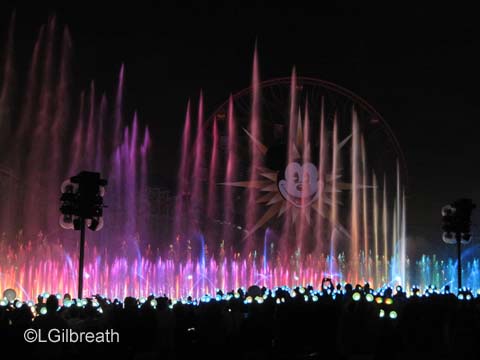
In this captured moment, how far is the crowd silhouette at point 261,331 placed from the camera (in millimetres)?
8375

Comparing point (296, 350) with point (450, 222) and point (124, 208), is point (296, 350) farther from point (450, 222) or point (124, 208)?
point (124, 208)

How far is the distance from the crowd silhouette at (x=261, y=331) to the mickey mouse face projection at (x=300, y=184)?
23.6 metres

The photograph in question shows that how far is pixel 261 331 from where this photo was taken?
9.42 meters

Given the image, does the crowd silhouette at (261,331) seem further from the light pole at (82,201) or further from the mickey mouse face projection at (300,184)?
the mickey mouse face projection at (300,184)

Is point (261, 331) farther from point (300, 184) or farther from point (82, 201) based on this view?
point (300, 184)

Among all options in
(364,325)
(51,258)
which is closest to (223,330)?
(364,325)

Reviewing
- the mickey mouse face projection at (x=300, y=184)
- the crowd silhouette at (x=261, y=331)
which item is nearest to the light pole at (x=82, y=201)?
the crowd silhouette at (x=261, y=331)

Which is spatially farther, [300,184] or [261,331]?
[300,184]

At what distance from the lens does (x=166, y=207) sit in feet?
116

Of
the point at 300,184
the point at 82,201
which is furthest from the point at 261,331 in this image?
the point at 300,184

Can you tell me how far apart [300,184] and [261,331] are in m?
25.7

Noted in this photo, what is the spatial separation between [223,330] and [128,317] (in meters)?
1.36

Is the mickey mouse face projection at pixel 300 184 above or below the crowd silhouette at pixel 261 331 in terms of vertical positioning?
above

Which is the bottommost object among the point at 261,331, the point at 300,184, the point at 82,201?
the point at 261,331
